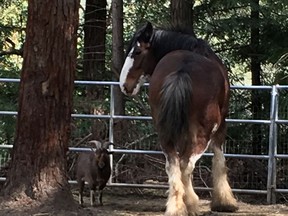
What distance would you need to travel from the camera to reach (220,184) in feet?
24.8

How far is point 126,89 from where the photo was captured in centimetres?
768

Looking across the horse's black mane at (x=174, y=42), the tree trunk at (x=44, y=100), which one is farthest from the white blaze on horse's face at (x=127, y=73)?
the tree trunk at (x=44, y=100)

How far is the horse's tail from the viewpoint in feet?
20.4

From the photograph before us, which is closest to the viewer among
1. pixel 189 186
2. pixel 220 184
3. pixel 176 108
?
pixel 176 108

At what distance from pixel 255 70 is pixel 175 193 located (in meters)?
6.91

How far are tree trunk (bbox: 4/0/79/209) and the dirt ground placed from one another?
217mm

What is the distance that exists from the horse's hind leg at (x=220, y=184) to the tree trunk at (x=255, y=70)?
1.69 metres

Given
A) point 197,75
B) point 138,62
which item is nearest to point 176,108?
point 197,75

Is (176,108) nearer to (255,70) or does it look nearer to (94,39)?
(255,70)

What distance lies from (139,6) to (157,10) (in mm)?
441

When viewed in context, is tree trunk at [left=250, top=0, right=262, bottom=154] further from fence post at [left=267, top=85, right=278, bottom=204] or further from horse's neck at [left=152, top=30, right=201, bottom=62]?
horse's neck at [left=152, top=30, right=201, bottom=62]

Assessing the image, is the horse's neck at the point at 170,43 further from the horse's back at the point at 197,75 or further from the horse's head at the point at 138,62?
the horse's back at the point at 197,75

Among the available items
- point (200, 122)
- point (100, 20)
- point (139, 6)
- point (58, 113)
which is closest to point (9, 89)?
point (100, 20)

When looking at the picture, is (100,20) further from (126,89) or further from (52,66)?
(52,66)
